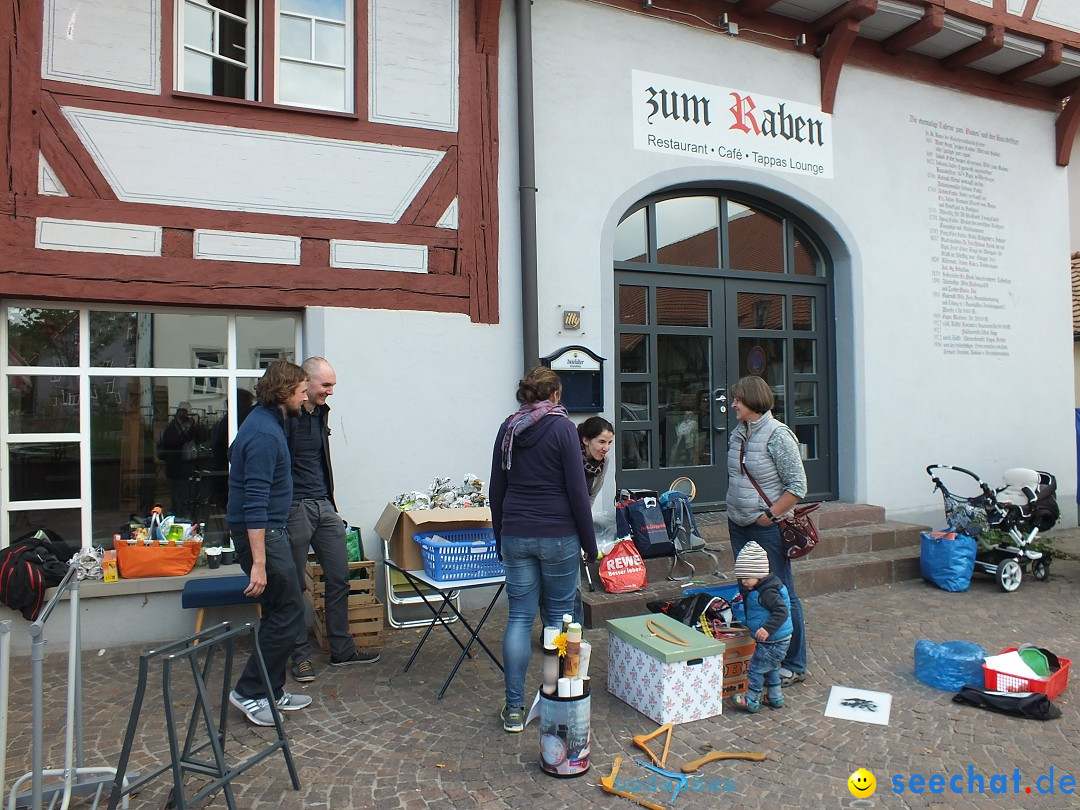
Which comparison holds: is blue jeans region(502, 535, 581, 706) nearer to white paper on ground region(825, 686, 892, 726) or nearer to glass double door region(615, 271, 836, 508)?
white paper on ground region(825, 686, 892, 726)

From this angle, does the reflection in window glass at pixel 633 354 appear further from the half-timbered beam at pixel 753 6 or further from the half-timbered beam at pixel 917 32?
the half-timbered beam at pixel 917 32

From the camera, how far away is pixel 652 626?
4.20 meters

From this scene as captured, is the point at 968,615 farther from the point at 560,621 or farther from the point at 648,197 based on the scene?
the point at 648,197

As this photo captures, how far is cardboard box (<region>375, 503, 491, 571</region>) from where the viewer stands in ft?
15.7

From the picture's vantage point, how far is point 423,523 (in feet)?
15.5

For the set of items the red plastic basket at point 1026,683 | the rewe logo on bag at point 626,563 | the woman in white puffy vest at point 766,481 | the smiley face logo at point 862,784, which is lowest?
the smiley face logo at point 862,784

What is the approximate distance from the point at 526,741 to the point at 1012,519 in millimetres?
5542

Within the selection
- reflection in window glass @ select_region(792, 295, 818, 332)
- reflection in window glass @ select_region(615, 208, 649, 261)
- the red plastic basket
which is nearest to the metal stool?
the red plastic basket

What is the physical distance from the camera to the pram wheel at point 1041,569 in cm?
704

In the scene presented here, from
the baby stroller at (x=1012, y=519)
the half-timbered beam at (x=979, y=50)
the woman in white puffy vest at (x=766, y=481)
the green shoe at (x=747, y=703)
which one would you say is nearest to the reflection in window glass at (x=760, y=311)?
the baby stroller at (x=1012, y=519)

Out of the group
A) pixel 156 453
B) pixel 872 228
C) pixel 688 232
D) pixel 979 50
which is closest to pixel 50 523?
pixel 156 453

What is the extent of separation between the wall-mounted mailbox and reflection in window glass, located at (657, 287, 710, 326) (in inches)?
47.5

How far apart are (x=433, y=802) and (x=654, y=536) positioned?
3.16 metres

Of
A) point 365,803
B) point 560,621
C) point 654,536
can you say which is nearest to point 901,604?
point 654,536
